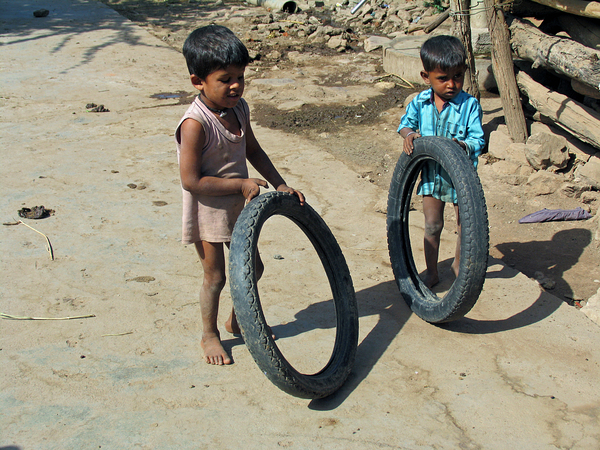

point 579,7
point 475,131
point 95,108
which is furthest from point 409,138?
point 95,108

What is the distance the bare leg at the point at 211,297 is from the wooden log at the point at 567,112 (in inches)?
147

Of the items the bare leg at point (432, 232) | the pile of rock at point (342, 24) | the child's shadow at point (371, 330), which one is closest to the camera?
the child's shadow at point (371, 330)

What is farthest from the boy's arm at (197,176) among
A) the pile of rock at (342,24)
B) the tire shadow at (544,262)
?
the pile of rock at (342,24)

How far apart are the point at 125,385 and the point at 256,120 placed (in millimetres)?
4866

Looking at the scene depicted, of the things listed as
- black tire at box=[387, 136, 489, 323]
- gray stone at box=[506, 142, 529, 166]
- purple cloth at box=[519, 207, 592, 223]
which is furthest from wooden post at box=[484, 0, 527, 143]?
black tire at box=[387, 136, 489, 323]

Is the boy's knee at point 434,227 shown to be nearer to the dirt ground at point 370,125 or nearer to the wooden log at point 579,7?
the dirt ground at point 370,125

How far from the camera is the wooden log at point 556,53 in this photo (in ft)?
15.0

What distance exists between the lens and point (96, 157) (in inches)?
217

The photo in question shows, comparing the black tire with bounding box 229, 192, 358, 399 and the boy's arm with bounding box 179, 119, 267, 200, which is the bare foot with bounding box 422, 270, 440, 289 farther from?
the boy's arm with bounding box 179, 119, 267, 200

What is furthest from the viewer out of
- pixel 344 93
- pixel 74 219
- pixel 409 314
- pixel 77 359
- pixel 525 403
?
pixel 344 93

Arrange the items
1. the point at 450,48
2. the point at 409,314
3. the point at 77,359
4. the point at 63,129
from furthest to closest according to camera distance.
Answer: the point at 63,129 → the point at 409,314 → the point at 450,48 → the point at 77,359

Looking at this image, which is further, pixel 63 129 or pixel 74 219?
pixel 63 129

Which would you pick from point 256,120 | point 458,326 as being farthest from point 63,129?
point 458,326

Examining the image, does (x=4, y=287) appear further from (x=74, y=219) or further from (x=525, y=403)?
(x=525, y=403)
